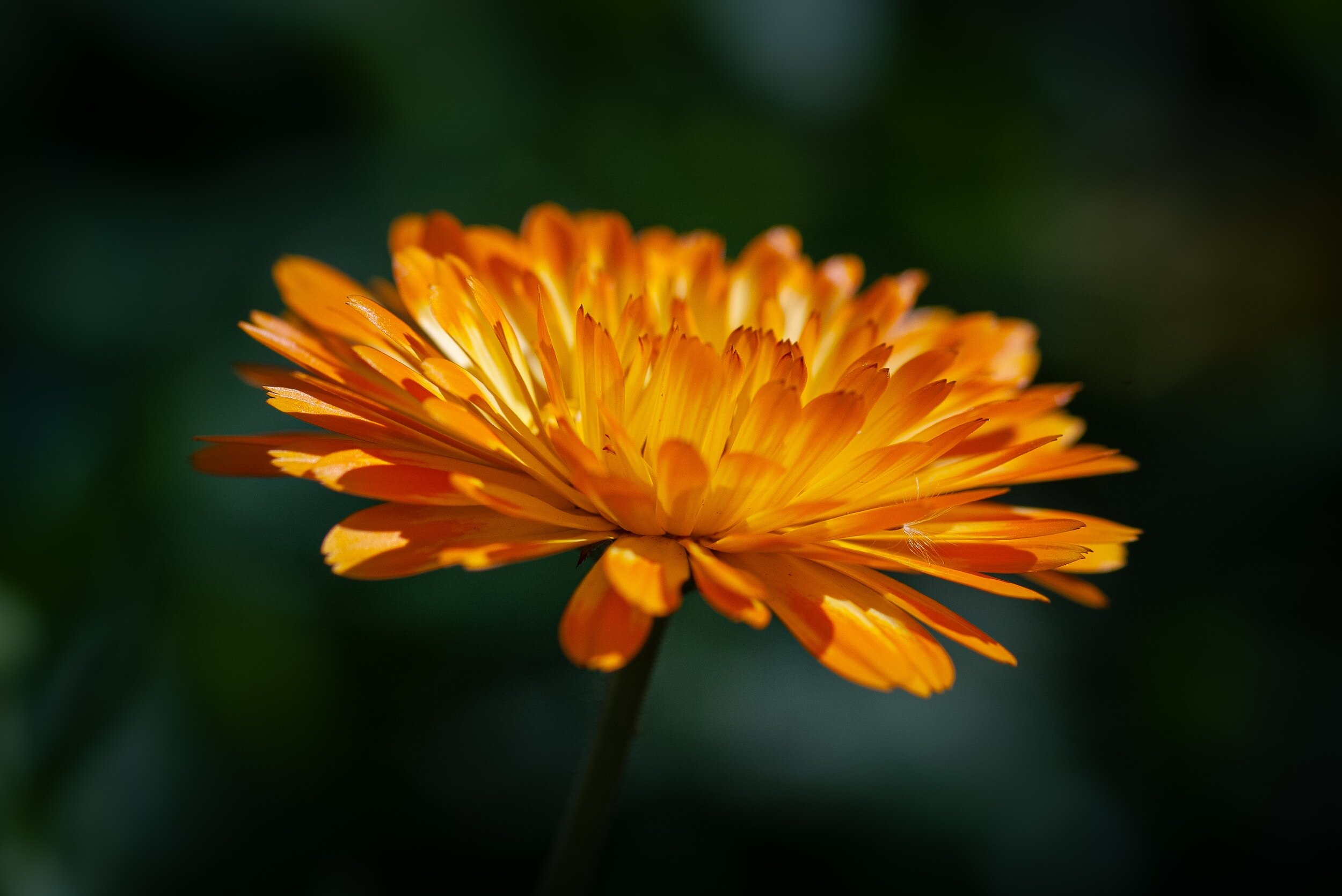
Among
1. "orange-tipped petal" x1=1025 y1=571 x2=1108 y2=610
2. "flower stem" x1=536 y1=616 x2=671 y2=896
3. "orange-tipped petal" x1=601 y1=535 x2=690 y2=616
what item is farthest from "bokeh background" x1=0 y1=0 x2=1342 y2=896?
"orange-tipped petal" x1=1025 y1=571 x2=1108 y2=610

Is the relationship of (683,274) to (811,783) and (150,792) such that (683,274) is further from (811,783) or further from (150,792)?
(150,792)

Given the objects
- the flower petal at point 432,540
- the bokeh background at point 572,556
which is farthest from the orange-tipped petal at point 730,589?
the bokeh background at point 572,556

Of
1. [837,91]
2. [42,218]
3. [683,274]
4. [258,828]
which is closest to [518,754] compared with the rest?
[258,828]

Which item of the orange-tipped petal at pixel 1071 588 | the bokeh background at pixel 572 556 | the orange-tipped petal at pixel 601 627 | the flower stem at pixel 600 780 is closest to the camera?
the orange-tipped petal at pixel 601 627

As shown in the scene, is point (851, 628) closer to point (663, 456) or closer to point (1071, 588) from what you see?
point (663, 456)

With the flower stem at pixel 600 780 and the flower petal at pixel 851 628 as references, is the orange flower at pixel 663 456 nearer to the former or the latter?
the flower petal at pixel 851 628
